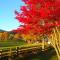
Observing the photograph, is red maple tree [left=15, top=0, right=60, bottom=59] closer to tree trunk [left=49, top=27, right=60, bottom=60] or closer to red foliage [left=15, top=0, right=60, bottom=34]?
red foliage [left=15, top=0, right=60, bottom=34]

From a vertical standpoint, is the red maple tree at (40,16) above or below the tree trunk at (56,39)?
above

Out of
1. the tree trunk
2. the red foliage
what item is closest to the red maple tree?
the red foliage

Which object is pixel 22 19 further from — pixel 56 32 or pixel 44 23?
pixel 56 32

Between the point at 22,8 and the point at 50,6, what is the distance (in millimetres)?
2276

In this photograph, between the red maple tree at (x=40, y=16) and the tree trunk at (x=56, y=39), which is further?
the tree trunk at (x=56, y=39)

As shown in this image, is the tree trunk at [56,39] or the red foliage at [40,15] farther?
the tree trunk at [56,39]

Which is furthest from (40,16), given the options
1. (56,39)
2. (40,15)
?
(56,39)

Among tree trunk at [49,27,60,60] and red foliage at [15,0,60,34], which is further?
tree trunk at [49,27,60,60]

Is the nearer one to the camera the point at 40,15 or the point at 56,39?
the point at 40,15

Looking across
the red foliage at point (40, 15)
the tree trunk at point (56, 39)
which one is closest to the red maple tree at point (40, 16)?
the red foliage at point (40, 15)

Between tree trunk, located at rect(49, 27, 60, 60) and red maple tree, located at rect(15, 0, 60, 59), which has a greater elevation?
red maple tree, located at rect(15, 0, 60, 59)

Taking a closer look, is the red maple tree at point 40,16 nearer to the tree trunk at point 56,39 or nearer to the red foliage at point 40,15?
the red foliage at point 40,15

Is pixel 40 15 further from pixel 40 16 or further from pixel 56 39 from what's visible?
pixel 56 39

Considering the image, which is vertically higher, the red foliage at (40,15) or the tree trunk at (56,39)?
the red foliage at (40,15)
